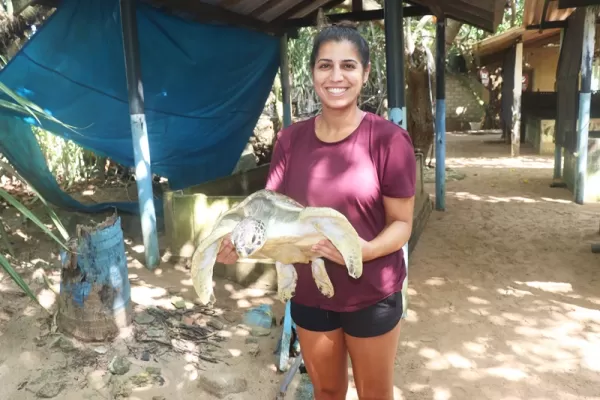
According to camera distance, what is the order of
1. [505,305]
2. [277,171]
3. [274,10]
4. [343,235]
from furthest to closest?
[274,10], [505,305], [277,171], [343,235]

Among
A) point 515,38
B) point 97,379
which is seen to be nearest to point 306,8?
point 97,379

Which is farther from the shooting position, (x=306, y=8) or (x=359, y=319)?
(x=306, y=8)

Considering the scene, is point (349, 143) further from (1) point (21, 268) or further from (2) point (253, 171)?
(2) point (253, 171)

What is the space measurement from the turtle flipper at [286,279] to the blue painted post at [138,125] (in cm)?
255

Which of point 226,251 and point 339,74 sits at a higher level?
point 339,74

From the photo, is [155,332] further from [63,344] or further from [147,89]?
[147,89]

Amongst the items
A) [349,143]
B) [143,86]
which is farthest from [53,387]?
[143,86]

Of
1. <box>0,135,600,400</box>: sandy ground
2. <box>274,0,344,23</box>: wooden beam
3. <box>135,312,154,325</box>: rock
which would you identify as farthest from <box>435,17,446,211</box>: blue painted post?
<box>135,312,154,325</box>: rock

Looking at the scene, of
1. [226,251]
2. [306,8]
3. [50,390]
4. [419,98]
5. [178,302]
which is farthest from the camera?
[419,98]

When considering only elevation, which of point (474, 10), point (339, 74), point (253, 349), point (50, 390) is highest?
point (474, 10)

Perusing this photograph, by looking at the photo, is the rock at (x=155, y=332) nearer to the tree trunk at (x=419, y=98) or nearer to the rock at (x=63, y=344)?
the rock at (x=63, y=344)

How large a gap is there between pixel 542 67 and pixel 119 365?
1504cm

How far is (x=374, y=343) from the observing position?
1462mm

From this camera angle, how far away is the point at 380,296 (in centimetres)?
143
